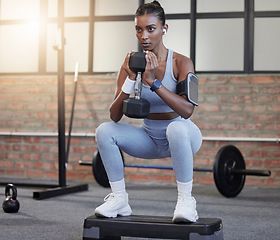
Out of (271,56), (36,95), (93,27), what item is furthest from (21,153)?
Answer: (271,56)

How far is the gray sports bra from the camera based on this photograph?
2119 millimetres

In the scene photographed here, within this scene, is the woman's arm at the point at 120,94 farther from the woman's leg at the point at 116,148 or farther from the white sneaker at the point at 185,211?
the white sneaker at the point at 185,211

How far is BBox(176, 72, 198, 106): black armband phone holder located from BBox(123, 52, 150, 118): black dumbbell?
0.60 feet

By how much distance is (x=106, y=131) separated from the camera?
2076mm

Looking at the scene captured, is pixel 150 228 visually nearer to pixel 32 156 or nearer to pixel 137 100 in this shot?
pixel 137 100

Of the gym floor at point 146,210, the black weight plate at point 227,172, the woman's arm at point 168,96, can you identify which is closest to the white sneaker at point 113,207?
the gym floor at point 146,210

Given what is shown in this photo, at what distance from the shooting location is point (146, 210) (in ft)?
10.9

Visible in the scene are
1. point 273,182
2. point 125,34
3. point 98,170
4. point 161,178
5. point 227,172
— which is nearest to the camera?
point 227,172

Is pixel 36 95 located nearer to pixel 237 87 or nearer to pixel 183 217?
pixel 237 87

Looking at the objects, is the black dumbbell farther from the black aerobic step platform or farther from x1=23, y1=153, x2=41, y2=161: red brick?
x1=23, y1=153, x2=41, y2=161: red brick

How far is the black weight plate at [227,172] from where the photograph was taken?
3906 mm

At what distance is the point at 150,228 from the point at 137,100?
564 millimetres

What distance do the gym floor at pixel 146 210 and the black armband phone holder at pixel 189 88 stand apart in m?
0.85

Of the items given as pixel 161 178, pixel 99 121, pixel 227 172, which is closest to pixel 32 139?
pixel 99 121
